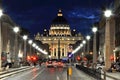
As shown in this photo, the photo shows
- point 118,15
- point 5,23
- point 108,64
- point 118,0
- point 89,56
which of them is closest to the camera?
point 108,64

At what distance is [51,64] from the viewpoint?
11781cm

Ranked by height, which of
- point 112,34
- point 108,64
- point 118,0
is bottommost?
point 108,64

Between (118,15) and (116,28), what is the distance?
11084 millimetres

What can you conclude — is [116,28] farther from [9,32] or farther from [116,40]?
[9,32]

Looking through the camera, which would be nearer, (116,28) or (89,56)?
(116,28)

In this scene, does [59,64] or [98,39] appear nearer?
[59,64]

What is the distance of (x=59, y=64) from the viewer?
12069cm

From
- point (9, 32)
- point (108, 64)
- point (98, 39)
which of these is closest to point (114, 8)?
point (108, 64)

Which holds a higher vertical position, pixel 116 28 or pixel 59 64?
pixel 116 28

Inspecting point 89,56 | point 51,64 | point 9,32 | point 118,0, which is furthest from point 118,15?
point 9,32

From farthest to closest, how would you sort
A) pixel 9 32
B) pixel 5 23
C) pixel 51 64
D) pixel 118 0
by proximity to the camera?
pixel 9 32 < pixel 5 23 < pixel 51 64 < pixel 118 0

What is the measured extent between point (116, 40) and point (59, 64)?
760 inches

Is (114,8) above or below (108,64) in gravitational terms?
above

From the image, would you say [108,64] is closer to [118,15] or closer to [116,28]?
[118,15]
